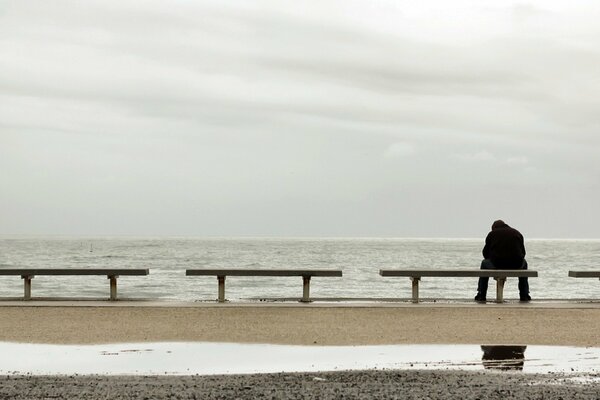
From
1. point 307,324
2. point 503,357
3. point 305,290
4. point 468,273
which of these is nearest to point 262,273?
point 305,290

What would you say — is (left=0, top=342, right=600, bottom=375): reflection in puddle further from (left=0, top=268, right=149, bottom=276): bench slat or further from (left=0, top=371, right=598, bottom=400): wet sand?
(left=0, top=268, right=149, bottom=276): bench slat

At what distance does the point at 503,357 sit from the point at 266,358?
103 inches

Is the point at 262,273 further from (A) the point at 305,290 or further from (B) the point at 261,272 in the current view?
(A) the point at 305,290

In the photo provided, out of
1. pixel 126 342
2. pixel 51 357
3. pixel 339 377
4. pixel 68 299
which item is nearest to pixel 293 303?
pixel 68 299

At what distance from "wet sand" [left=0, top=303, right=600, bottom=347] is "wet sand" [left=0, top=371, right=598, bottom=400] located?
2.86m

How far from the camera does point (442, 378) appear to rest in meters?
8.88

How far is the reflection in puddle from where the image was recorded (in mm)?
9609

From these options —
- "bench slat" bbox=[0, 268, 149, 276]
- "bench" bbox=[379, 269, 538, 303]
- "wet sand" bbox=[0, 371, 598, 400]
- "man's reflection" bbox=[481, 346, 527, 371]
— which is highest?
"bench slat" bbox=[0, 268, 149, 276]

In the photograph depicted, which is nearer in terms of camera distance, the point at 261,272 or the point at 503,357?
the point at 503,357

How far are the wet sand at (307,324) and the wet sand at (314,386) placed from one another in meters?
2.86

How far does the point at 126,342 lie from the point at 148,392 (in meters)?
3.92

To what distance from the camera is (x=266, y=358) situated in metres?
10.4

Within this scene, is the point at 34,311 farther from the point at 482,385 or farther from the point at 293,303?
the point at 482,385

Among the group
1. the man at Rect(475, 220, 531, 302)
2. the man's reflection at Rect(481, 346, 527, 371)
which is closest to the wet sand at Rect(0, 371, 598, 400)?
the man's reflection at Rect(481, 346, 527, 371)
